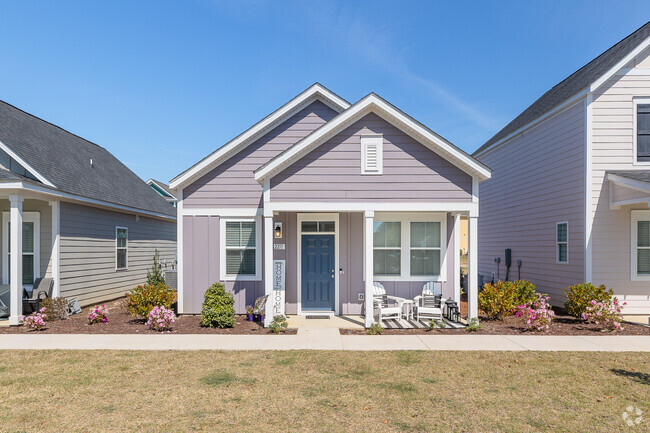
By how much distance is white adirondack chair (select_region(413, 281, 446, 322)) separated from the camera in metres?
9.94

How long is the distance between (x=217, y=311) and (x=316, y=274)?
2787 millimetres

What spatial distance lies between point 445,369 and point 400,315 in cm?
355

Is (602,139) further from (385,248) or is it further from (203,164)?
(203,164)

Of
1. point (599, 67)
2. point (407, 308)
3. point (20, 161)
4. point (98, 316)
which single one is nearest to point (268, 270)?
point (407, 308)

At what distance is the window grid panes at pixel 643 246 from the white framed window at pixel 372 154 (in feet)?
23.4

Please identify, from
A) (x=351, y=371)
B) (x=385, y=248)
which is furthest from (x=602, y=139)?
(x=351, y=371)

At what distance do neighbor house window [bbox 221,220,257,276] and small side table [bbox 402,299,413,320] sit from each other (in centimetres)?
403

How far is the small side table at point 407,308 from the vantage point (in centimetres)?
1016

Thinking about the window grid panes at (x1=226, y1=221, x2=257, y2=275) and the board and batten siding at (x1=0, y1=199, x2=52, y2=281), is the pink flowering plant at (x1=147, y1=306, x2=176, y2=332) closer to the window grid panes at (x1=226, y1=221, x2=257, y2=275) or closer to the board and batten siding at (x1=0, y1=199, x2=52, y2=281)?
the window grid panes at (x1=226, y1=221, x2=257, y2=275)

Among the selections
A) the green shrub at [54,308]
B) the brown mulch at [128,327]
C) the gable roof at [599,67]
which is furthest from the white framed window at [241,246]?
the gable roof at [599,67]

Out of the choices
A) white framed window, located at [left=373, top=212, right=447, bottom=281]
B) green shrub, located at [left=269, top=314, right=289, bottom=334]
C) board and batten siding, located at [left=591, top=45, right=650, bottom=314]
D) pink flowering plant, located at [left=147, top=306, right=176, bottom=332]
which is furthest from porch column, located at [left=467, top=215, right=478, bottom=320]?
pink flowering plant, located at [left=147, top=306, right=176, bottom=332]

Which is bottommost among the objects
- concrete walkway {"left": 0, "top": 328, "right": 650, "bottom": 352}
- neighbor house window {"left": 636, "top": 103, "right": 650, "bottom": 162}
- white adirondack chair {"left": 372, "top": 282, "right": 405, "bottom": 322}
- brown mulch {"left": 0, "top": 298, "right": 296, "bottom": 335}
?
brown mulch {"left": 0, "top": 298, "right": 296, "bottom": 335}

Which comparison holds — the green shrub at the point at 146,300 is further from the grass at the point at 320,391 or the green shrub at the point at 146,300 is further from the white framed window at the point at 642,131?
the white framed window at the point at 642,131

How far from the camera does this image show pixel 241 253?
10.9 metres
